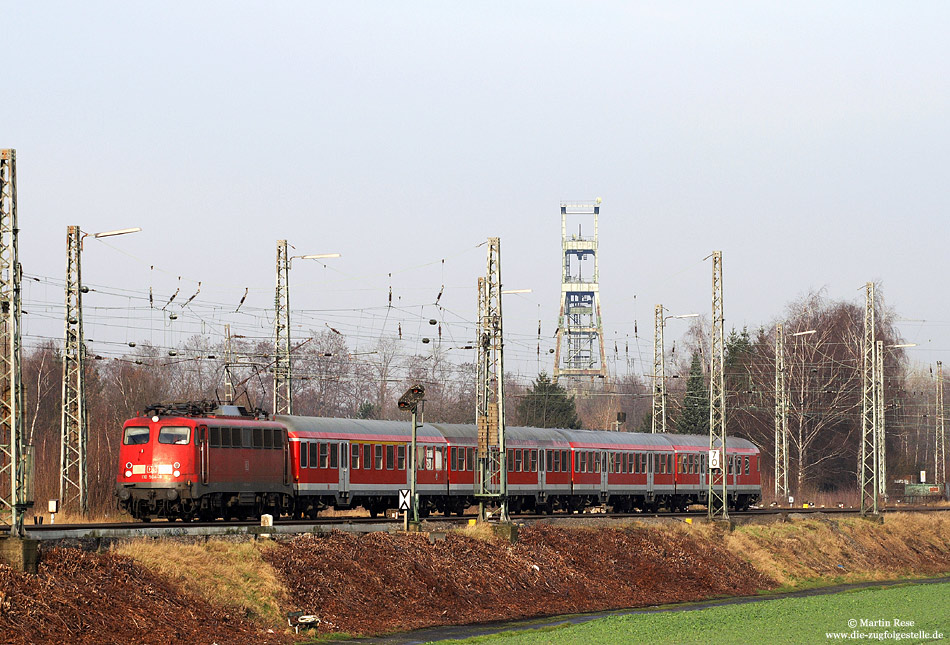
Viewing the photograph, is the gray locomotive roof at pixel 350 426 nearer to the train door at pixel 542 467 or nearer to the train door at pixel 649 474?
the train door at pixel 542 467

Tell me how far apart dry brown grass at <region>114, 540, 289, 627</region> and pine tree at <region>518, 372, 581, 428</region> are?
69543 mm

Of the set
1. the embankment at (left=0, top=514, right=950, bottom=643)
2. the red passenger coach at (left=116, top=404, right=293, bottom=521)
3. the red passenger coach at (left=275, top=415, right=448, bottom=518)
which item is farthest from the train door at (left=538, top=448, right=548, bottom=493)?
the red passenger coach at (left=116, top=404, right=293, bottom=521)

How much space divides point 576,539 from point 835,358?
6540 cm

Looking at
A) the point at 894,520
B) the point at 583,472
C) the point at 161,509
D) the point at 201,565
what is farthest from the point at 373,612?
the point at 894,520

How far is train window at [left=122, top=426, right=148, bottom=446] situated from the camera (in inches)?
1544

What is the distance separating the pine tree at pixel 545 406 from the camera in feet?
329

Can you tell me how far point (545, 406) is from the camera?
9994cm

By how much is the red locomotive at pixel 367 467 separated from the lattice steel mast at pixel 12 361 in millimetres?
12914

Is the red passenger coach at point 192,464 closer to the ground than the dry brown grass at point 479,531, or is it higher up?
higher up

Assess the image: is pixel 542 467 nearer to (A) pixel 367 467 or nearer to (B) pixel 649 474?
(B) pixel 649 474

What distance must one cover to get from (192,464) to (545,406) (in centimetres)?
6329

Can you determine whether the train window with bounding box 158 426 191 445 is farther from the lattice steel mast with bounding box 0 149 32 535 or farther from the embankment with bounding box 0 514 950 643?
the lattice steel mast with bounding box 0 149 32 535

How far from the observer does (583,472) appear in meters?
58.7

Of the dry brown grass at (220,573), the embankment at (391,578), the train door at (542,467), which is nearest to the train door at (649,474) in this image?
the train door at (542,467)
